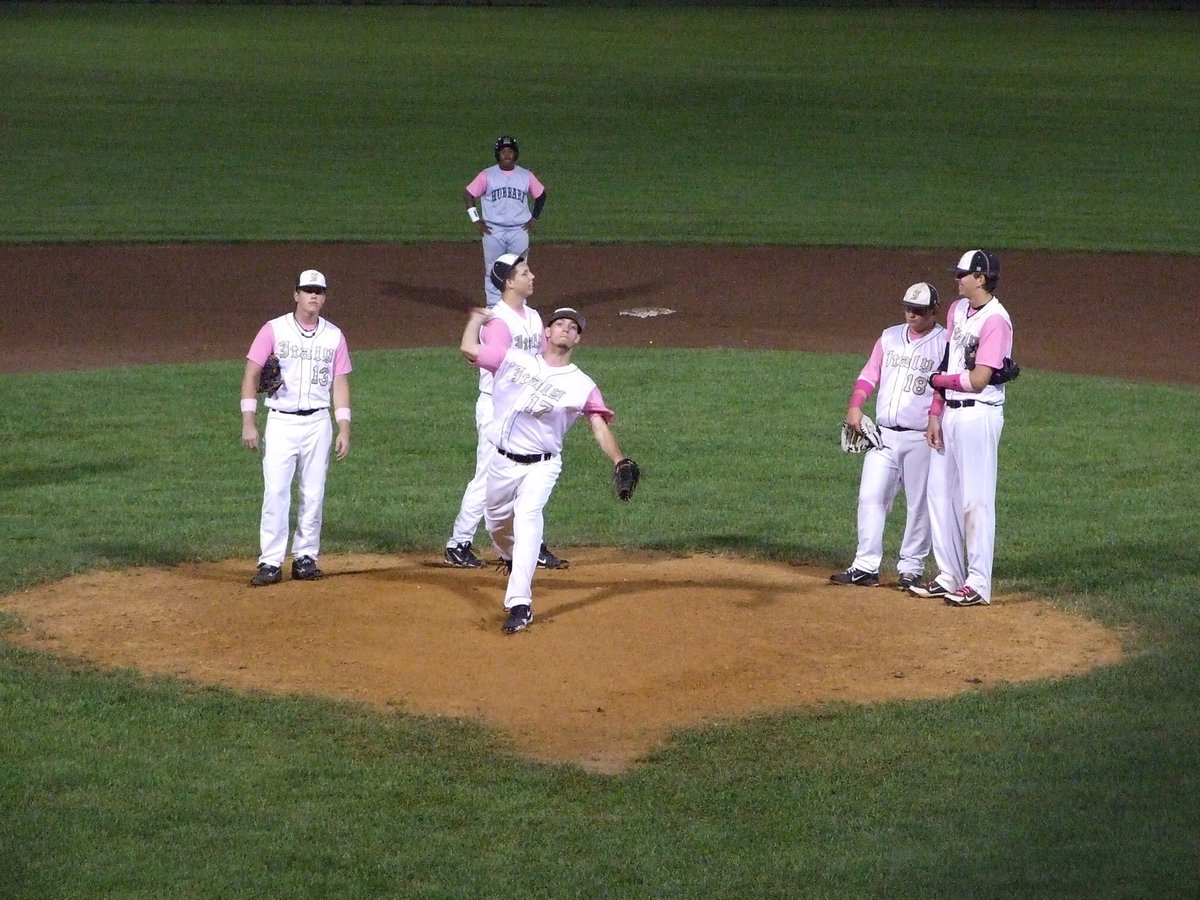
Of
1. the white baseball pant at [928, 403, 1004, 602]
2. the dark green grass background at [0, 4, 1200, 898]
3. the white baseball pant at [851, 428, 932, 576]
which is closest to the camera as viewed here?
the dark green grass background at [0, 4, 1200, 898]

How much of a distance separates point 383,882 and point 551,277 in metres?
16.5

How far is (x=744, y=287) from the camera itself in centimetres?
2216

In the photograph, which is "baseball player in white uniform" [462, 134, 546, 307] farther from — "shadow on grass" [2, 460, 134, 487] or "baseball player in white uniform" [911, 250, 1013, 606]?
"baseball player in white uniform" [911, 250, 1013, 606]

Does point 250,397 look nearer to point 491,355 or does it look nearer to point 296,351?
point 296,351

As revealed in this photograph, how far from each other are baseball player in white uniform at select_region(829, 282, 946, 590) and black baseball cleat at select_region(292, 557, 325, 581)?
3.29 m

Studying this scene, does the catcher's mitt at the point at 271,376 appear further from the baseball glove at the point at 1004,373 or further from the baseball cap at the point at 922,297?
the baseball glove at the point at 1004,373

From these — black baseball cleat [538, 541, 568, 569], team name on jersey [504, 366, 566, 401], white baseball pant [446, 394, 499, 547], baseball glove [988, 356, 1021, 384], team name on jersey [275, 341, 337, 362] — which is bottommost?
black baseball cleat [538, 541, 568, 569]

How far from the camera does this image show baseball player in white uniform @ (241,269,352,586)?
33.0 ft


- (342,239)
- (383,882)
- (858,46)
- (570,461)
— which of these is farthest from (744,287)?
(858,46)

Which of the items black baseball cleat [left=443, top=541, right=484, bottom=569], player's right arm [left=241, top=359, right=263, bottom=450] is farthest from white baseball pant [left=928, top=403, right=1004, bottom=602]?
player's right arm [left=241, top=359, right=263, bottom=450]

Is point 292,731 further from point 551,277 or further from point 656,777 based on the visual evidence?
point 551,277

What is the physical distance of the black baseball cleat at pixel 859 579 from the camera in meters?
10.4

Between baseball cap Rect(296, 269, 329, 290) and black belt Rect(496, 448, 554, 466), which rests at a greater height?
baseball cap Rect(296, 269, 329, 290)

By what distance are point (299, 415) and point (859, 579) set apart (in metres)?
3.66
